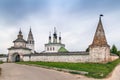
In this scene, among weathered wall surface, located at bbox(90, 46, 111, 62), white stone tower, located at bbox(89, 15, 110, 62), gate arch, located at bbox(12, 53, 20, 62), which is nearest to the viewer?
weathered wall surface, located at bbox(90, 46, 111, 62)

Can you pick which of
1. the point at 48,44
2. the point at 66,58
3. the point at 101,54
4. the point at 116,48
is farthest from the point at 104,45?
the point at 48,44

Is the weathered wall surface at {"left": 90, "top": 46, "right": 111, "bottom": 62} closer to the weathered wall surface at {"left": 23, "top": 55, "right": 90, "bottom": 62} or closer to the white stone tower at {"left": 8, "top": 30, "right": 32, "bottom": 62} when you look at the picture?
the weathered wall surface at {"left": 23, "top": 55, "right": 90, "bottom": 62}

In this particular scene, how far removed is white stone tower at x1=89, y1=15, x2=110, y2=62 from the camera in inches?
1789

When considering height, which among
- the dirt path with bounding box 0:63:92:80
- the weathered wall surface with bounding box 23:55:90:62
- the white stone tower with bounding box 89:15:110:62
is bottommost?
the dirt path with bounding box 0:63:92:80

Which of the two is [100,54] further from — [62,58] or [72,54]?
[62,58]

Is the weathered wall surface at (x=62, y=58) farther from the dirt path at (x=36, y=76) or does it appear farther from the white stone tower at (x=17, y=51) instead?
the dirt path at (x=36, y=76)

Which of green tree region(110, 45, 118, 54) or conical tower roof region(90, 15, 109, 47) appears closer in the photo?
conical tower roof region(90, 15, 109, 47)

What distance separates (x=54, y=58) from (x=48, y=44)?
32.2 meters

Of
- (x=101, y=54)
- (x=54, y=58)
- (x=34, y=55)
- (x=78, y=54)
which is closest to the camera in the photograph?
(x=101, y=54)

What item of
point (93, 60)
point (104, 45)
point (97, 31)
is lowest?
point (93, 60)

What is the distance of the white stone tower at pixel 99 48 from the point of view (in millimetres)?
45438

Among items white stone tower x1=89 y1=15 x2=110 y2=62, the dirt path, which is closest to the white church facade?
white stone tower x1=89 y1=15 x2=110 y2=62

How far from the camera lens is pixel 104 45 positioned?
150 feet

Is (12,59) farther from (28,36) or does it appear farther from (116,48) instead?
(116,48)
